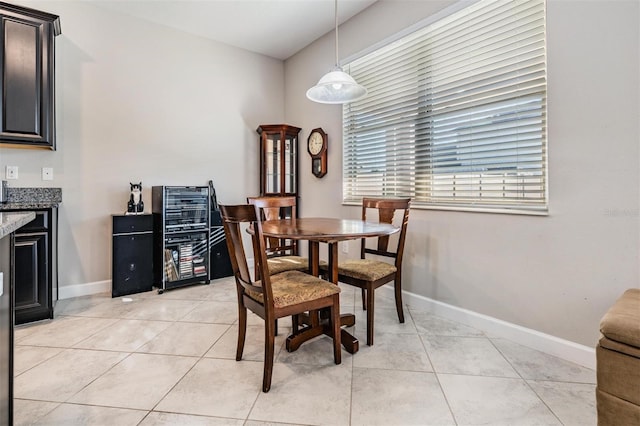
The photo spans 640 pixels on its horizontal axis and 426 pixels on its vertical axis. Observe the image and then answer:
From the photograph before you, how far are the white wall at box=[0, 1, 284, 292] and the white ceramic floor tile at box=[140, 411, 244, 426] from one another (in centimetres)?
241

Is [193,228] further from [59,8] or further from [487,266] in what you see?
[487,266]

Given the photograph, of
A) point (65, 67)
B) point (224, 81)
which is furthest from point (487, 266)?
point (65, 67)

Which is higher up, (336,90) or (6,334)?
(336,90)

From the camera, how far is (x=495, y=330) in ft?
7.32

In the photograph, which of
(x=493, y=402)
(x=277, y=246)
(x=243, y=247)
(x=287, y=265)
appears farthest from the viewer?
(x=277, y=246)

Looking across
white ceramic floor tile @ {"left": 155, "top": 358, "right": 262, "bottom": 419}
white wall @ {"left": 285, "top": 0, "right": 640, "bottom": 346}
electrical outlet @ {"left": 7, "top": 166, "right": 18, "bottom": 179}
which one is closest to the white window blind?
white wall @ {"left": 285, "top": 0, "right": 640, "bottom": 346}

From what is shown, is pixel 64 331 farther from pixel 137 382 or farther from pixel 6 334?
pixel 6 334

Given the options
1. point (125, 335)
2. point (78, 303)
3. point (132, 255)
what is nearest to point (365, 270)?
point (125, 335)

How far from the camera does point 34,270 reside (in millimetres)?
2379

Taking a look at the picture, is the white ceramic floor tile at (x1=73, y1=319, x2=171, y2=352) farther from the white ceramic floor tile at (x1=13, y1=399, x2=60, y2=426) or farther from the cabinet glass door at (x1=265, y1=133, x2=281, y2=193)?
the cabinet glass door at (x1=265, y1=133, x2=281, y2=193)

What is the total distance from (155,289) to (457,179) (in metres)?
3.13

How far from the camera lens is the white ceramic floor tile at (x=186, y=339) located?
200 centimetres

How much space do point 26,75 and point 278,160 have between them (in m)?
2.43

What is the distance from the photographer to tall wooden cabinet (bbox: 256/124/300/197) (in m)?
4.00
